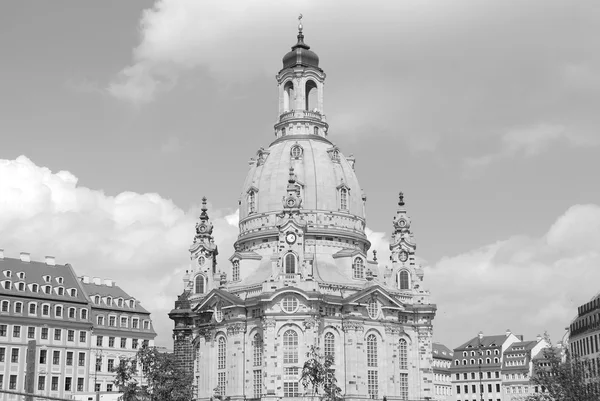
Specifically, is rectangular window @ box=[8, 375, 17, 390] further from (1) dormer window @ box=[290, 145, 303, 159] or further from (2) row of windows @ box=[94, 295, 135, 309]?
(1) dormer window @ box=[290, 145, 303, 159]

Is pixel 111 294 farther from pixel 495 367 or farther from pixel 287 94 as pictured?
pixel 495 367

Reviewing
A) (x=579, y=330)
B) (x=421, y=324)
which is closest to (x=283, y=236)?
(x=421, y=324)

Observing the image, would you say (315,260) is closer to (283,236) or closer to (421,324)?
(283,236)

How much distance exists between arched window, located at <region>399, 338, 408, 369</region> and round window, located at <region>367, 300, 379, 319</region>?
7918 millimetres

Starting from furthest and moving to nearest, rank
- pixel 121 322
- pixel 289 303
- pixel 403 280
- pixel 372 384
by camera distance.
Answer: pixel 403 280 < pixel 121 322 < pixel 372 384 < pixel 289 303

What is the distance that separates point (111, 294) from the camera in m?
127

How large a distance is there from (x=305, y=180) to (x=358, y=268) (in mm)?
15427

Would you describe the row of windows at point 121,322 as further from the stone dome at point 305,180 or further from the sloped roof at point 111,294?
the stone dome at point 305,180

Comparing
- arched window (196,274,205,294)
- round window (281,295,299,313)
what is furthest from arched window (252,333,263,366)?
arched window (196,274,205,294)

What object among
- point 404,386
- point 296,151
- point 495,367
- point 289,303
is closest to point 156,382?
point 289,303

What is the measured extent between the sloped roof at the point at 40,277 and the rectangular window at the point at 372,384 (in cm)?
4244

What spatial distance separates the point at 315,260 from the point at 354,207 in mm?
12553

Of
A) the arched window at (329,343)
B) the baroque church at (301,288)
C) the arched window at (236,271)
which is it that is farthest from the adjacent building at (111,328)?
the arched window at (329,343)

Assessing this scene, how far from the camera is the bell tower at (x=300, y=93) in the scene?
13150 centimetres
